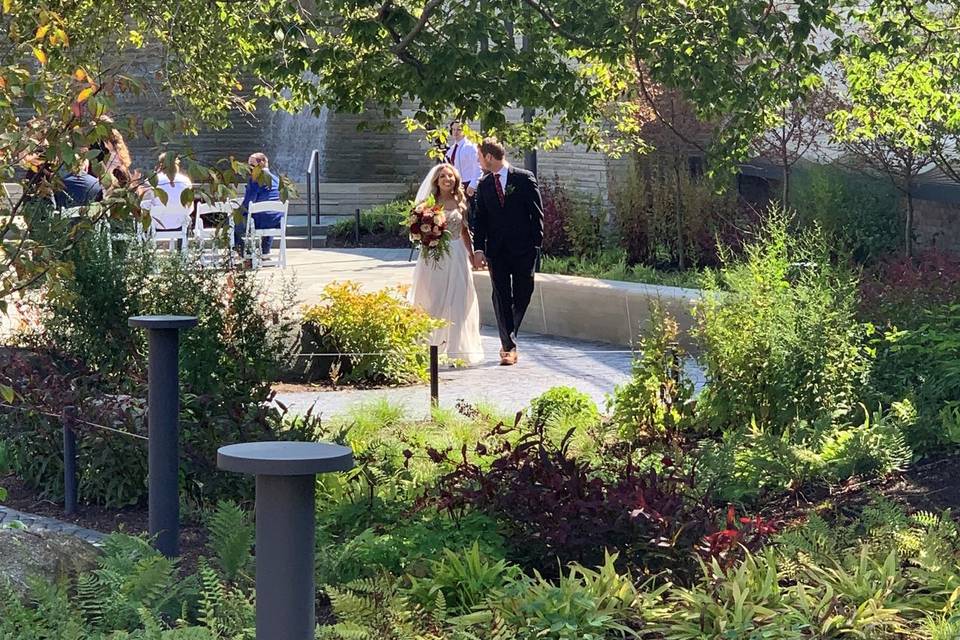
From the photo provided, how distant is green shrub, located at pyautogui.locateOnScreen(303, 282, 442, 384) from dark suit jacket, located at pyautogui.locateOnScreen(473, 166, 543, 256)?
1157 mm

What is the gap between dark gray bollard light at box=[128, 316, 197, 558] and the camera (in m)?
5.21

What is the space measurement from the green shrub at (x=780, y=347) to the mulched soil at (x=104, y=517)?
10.3 feet

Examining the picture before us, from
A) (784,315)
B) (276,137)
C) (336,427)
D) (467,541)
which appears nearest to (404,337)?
(336,427)

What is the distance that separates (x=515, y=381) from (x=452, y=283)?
137 cm

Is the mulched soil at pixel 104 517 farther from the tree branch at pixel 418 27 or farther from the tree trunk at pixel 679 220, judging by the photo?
the tree trunk at pixel 679 220

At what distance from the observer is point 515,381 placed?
11.1m

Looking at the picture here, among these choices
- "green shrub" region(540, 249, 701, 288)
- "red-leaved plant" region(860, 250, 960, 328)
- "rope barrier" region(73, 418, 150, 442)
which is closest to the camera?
"rope barrier" region(73, 418, 150, 442)

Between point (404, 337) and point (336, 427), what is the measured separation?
2.97 metres

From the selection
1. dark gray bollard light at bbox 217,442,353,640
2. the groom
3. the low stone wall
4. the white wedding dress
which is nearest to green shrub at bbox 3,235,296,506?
dark gray bollard light at bbox 217,442,353,640

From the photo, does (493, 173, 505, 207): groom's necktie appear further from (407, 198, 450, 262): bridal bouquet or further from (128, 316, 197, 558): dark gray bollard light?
(128, 316, 197, 558): dark gray bollard light

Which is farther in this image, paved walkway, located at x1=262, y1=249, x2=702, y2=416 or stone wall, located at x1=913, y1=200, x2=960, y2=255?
stone wall, located at x1=913, y1=200, x2=960, y2=255

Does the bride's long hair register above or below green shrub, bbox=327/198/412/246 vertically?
above

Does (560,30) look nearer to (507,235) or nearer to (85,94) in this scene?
(85,94)

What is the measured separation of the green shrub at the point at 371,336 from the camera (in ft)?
35.7
